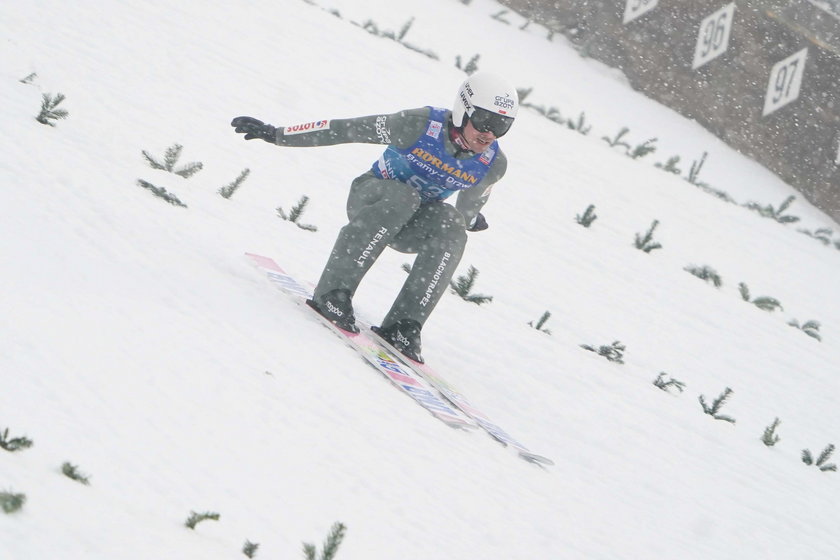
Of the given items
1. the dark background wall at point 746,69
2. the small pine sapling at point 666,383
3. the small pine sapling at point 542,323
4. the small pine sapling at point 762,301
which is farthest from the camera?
the dark background wall at point 746,69

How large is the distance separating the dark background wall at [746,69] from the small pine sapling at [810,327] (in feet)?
25.1

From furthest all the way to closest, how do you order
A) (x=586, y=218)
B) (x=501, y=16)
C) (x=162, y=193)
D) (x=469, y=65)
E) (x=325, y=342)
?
(x=501, y=16) < (x=469, y=65) < (x=586, y=218) < (x=162, y=193) < (x=325, y=342)

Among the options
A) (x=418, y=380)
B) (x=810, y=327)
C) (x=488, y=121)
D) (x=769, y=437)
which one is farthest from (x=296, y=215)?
(x=810, y=327)

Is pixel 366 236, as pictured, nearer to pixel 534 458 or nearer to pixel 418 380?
pixel 418 380

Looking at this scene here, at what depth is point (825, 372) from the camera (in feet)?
29.1

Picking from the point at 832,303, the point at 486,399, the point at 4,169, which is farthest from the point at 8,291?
the point at 832,303

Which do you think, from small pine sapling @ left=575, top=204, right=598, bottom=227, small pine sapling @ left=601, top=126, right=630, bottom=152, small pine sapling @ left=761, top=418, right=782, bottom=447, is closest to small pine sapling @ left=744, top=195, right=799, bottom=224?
small pine sapling @ left=601, top=126, right=630, bottom=152

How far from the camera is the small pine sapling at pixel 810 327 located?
9781mm

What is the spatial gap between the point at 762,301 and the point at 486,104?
5460 mm

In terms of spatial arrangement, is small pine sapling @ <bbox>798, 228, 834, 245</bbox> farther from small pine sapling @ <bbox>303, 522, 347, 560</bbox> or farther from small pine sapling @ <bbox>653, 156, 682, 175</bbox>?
small pine sapling @ <bbox>303, 522, 347, 560</bbox>

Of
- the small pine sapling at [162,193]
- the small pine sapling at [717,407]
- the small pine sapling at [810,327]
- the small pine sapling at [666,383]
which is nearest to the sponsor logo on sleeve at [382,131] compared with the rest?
the small pine sapling at [162,193]

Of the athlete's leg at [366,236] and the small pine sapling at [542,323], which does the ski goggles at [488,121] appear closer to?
the athlete's leg at [366,236]

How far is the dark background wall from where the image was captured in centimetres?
1714

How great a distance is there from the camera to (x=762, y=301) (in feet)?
32.6
